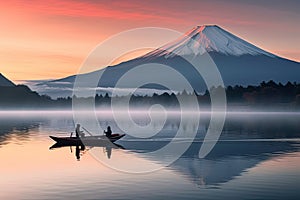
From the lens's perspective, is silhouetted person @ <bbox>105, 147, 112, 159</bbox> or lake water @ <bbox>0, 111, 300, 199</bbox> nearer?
lake water @ <bbox>0, 111, 300, 199</bbox>

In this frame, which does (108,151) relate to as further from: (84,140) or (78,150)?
(84,140)

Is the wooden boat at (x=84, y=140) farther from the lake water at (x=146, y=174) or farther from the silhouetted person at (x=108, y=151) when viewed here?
the lake water at (x=146, y=174)

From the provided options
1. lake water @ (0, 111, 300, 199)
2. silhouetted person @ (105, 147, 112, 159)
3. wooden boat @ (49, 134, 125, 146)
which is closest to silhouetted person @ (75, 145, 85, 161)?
lake water @ (0, 111, 300, 199)

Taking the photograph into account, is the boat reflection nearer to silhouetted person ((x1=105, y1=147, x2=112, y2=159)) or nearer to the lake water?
silhouetted person ((x1=105, y1=147, x2=112, y2=159))

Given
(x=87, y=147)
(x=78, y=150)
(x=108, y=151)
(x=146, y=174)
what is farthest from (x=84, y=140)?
(x=146, y=174)

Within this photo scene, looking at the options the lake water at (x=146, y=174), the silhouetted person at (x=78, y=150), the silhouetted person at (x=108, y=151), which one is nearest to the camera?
the lake water at (x=146, y=174)

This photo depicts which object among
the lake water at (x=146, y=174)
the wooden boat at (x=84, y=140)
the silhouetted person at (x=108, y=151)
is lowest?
the lake water at (x=146, y=174)

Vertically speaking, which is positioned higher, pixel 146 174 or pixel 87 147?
pixel 87 147

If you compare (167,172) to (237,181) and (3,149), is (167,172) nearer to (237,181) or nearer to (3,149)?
(237,181)

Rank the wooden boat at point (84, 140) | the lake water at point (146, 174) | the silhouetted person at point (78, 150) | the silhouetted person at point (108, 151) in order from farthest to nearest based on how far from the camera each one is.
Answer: the wooden boat at point (84, 140) → the silhouetted person at point (108, 151) → the silhouetted person at point (78, 150) → the lake water at point (146, 174)

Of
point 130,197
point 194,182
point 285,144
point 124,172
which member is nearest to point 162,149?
point 285,144

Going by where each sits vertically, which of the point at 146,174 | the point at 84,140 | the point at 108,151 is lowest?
the point at 146,174

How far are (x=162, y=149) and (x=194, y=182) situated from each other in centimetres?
2486

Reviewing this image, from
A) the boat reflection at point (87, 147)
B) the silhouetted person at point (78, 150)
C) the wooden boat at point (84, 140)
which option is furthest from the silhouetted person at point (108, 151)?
the silhouetted person at point (78, 150)
